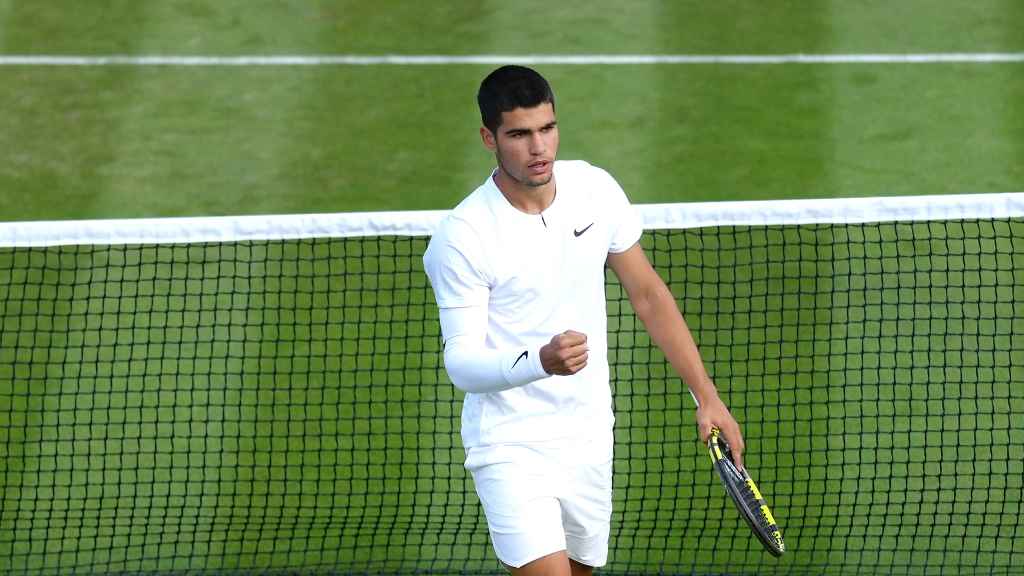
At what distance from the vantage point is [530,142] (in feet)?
19.9

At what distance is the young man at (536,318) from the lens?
19.9 feet

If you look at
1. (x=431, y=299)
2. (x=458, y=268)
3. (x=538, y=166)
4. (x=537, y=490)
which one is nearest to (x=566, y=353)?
(x=458, y=268)

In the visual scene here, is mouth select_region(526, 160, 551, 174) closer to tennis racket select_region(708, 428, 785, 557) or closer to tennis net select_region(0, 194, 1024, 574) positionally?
tennis racket select_region(708, 428, 785, 557)

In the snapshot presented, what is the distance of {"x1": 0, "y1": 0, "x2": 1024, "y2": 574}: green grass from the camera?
9.09m

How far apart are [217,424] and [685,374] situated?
415 centimetres

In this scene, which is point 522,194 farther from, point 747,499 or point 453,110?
point 453,110

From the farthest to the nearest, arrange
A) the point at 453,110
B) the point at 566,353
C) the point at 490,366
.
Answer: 1. the point at 453,110
2. the point at 490,366
3. the point at 566,353

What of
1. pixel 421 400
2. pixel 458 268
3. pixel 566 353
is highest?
pixel 458 268

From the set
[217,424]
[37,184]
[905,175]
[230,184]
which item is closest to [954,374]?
[905,175]

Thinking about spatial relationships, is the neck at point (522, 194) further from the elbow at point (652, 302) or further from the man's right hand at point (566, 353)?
the man's right hand at point (566, 353)

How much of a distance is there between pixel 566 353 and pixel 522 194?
93cm

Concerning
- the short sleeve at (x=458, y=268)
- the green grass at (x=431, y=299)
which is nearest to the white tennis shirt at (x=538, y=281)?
the short sleeve at (x=458, y=268)

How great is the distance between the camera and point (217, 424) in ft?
32.2

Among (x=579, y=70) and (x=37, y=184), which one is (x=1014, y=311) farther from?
(x=37, y=184)
